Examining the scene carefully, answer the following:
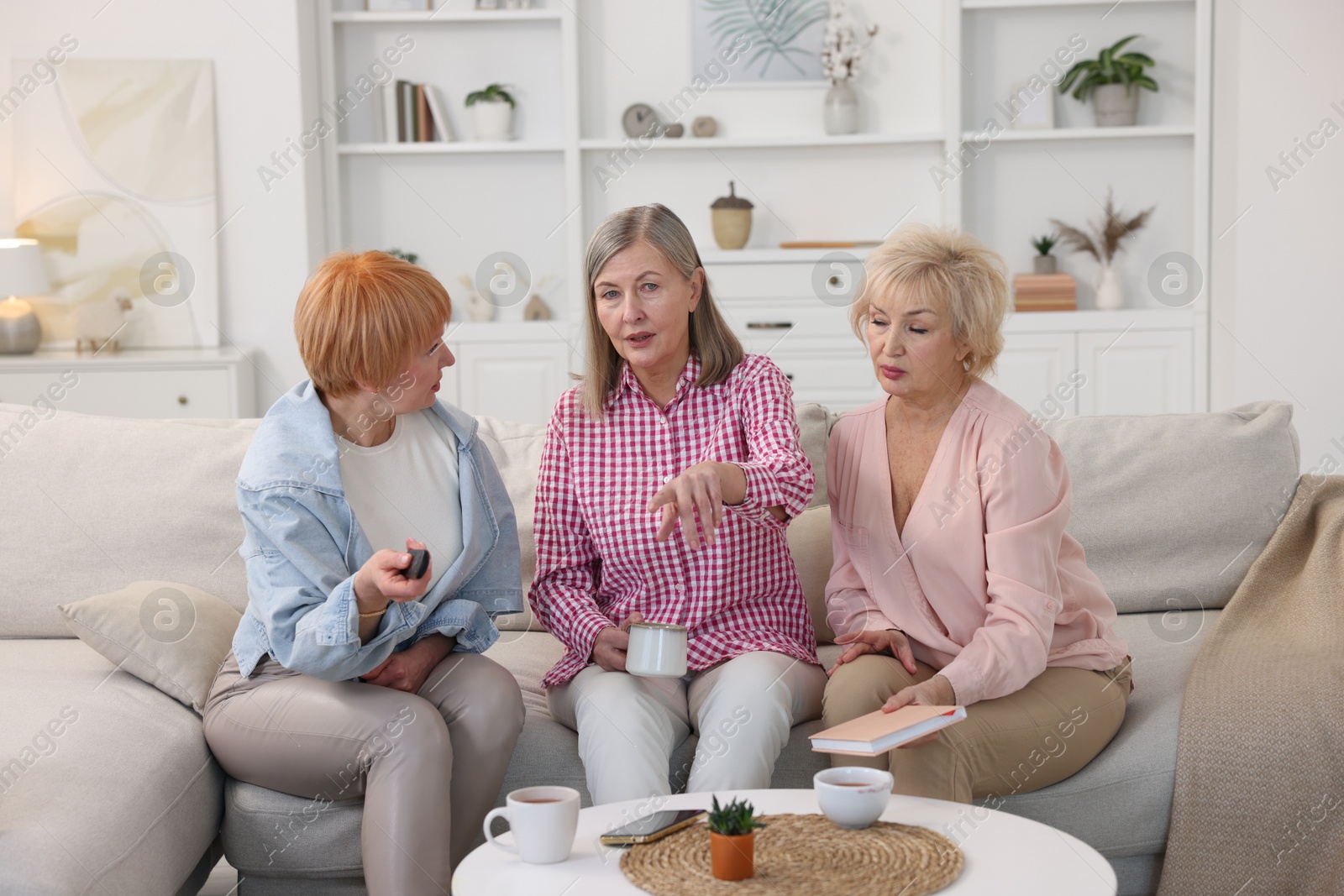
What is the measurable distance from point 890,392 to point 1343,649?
0.76 meters

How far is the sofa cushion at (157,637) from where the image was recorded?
176cm

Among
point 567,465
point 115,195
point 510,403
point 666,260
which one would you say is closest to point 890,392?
point 666,260

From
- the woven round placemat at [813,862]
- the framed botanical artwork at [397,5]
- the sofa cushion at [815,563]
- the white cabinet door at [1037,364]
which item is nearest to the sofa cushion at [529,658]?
the sofa cushion at [815,563]

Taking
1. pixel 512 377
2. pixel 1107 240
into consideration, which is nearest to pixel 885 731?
pixel 512 377

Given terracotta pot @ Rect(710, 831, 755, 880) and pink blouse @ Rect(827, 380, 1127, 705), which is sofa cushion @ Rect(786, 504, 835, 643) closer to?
pink blouse @ Rect(827, 380, 1127, 705)

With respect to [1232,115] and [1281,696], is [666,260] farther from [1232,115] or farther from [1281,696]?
[1232,115]

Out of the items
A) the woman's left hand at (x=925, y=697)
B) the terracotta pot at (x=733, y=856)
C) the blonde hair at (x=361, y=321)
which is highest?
the blonde hair at (x=361, y=321)

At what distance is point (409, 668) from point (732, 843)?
0.66 metres

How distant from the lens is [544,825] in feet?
3.84

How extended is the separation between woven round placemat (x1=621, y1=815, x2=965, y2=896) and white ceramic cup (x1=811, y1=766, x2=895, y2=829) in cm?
2

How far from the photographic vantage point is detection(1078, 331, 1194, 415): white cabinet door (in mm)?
4328

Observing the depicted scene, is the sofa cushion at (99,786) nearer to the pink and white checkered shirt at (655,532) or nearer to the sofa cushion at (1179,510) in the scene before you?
the pink and white checkered shirt at (655,532)

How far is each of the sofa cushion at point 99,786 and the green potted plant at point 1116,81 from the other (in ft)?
12.7

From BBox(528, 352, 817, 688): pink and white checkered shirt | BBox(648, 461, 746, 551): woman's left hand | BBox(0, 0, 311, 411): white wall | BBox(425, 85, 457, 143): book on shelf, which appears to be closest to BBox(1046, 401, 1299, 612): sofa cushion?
BBox(528, 352, 817, 688): pink and white checkered shirt
